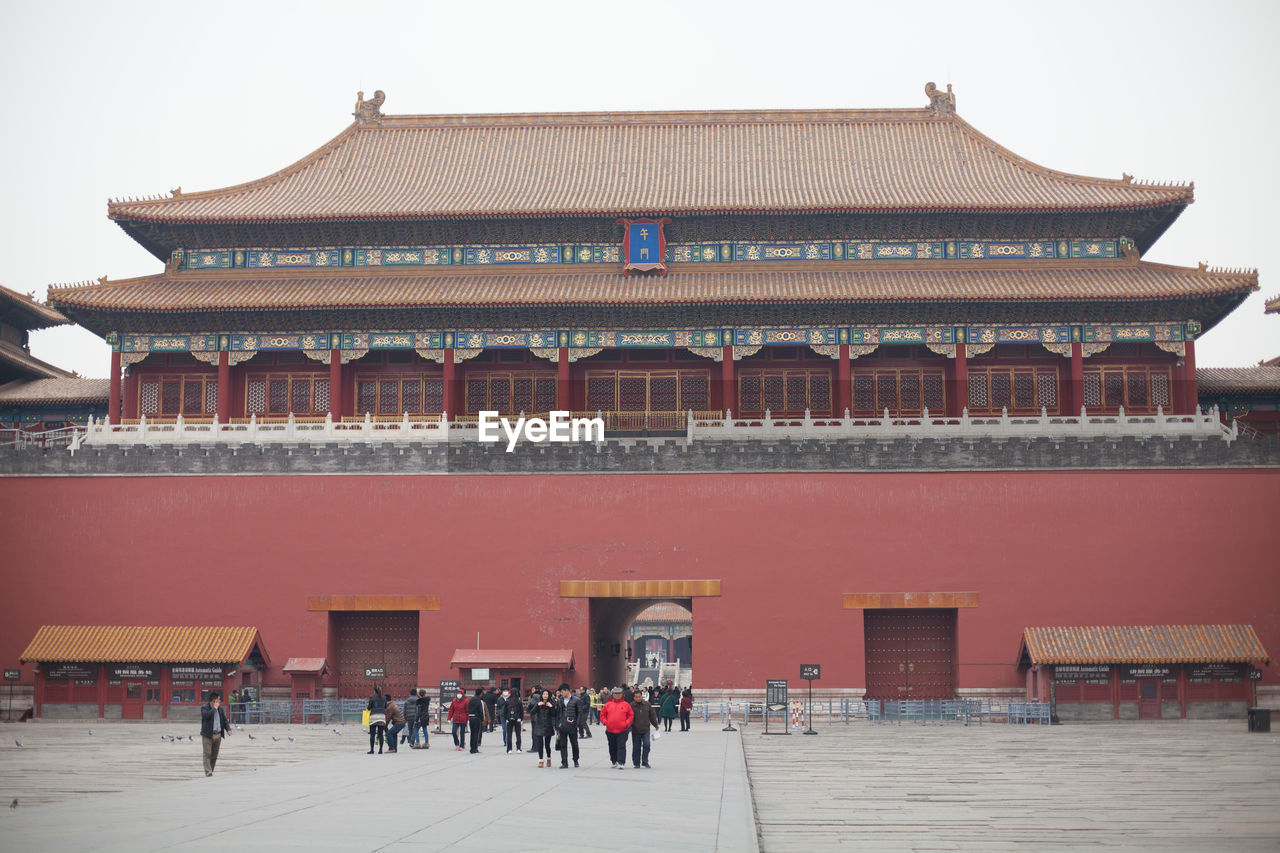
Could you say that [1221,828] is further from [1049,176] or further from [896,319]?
[1049,176]

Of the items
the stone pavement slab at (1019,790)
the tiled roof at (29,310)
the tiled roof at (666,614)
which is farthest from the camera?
the tiled roof at (666,614)

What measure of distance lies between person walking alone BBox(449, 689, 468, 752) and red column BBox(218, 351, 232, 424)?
16169 mm

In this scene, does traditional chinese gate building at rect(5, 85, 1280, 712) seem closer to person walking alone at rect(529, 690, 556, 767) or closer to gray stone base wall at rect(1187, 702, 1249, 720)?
gray stone base wall at rect(1187, 702, 1249, 720)

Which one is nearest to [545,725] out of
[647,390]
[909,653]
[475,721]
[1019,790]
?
[475,721]

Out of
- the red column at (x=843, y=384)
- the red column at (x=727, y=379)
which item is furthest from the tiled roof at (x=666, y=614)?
the red column at (x=843, y=384)

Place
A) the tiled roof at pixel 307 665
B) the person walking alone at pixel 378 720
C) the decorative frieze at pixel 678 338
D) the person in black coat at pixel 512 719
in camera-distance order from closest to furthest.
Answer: the person walking alone at pixel 378 720 < the person in black coat at pixel 512 719 < the tiled roof at pixel 307 665 < the decorative frieze at pixel 678 338

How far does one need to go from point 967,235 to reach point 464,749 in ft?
69.7

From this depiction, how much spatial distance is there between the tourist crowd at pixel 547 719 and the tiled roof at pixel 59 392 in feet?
59.9

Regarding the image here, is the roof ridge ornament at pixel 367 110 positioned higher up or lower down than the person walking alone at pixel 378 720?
higher up

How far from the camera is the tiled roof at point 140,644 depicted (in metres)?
27.2

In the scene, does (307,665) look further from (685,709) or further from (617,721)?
(617,721)

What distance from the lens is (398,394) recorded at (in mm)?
35125

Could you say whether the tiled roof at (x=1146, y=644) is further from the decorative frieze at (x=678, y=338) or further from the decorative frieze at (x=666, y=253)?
the decorative frieze at (x=666, y=253)

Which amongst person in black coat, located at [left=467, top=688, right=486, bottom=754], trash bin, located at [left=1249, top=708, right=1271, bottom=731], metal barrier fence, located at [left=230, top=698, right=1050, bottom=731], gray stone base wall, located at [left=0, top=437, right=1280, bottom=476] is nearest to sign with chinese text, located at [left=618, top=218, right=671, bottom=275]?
gray stone base wall, located at [left=0, top=437, right=1280, bottom=476]
